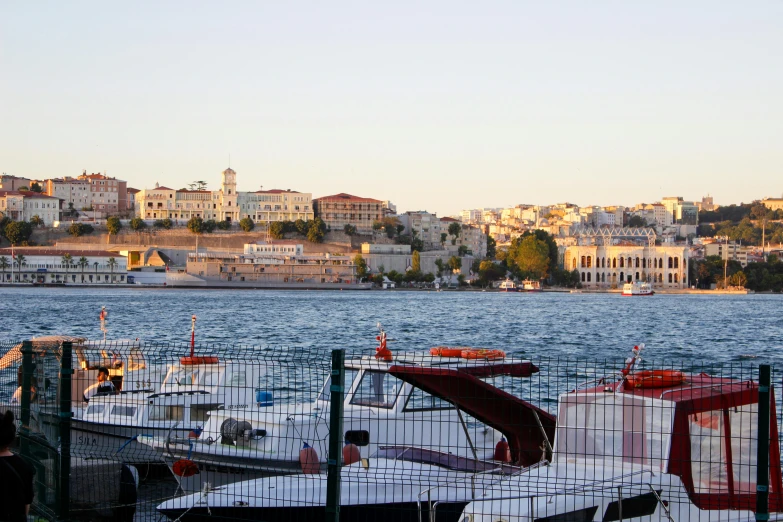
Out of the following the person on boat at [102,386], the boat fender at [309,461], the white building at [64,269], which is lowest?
the white building at [64,269]

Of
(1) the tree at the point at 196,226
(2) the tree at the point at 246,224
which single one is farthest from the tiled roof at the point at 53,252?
(2) the tree at the point at 246,224

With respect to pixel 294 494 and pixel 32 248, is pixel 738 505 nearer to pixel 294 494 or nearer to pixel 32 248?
pixel 294 494

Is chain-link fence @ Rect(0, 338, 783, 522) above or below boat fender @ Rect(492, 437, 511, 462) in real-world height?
above

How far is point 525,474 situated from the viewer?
6.70 metres

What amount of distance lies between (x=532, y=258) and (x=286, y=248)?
104 ft

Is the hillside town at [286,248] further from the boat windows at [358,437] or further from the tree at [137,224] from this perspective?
the boat windows at [358,437]

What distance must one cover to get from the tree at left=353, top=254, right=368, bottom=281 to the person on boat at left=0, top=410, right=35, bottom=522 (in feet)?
428

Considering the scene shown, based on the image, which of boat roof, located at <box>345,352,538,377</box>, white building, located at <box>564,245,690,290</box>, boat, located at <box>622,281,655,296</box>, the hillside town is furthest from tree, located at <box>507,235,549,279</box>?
boat roof, located at <box>345,352,538,377</box>

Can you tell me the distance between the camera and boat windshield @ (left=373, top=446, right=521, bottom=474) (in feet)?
25.8

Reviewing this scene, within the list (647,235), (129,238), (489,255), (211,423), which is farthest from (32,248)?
(211,423)

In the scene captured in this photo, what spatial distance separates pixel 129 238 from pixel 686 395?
142m

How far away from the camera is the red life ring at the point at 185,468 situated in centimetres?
899

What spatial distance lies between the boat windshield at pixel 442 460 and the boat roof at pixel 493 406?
30 centimetres

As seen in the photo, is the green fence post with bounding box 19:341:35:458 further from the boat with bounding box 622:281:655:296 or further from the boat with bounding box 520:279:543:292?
the boat with bounding box 520:279:543:292
